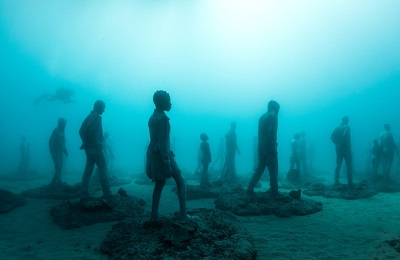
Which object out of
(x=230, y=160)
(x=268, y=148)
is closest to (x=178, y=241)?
(x=268, y=148)

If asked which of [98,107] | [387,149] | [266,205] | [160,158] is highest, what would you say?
[98,107]

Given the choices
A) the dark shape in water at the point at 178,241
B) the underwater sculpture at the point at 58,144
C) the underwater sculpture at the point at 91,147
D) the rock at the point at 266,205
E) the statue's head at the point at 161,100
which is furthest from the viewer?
the underwater sculpture at the point at 58,144

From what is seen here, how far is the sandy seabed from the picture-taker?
4.42m

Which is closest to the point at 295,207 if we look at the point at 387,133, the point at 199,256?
the point at 199,256

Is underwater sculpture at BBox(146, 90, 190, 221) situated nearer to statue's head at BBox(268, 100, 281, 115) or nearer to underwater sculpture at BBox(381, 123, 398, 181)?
statue's head at BBox(268, 100, 281, 115)

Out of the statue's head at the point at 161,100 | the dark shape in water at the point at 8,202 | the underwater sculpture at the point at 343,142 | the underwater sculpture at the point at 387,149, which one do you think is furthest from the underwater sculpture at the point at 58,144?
the underwater sculpture at the point at 387,149

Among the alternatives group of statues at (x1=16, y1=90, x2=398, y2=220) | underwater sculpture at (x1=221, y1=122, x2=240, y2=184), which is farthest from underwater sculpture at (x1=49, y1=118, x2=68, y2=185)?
underwater sculpture at (x1=221, y1=122, x2=240, y2=184)

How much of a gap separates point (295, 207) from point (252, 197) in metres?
1.36

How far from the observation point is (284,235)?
5301 mm

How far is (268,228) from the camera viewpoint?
5805 mm

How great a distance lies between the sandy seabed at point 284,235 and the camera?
4422 millimetres

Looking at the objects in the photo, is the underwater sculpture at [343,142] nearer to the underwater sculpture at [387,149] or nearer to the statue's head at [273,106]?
the underwater sculpture at [387,149]

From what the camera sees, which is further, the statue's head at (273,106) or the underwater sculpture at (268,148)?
the statue's head at (273,106)

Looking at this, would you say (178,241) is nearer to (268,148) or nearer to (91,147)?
(268,148)
